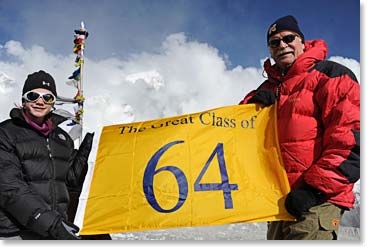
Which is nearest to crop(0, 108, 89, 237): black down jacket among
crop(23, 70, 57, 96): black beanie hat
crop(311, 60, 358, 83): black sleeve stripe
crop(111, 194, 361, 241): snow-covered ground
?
crop(23, 70, 57, 96): black beanie hat

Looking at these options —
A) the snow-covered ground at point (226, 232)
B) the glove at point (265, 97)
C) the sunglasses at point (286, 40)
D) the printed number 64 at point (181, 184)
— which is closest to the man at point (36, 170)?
the printed number 64 at point (181, 184)

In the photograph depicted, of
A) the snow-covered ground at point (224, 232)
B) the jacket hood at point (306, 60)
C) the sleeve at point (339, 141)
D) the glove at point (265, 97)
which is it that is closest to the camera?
the sleeve at point (339, 141)

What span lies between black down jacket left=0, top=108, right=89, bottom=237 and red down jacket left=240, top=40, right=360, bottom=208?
0.83m

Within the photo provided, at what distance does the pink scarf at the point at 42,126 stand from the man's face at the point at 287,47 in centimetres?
89

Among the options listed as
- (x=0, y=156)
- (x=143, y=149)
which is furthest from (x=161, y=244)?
(x=0, y=156)

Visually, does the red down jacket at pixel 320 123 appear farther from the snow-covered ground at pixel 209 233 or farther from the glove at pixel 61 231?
the glove at pixel 61 231

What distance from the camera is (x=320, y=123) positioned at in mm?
1354

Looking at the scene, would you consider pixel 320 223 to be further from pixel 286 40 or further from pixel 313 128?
pixel 286 40

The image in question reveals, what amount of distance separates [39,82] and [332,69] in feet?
3.48

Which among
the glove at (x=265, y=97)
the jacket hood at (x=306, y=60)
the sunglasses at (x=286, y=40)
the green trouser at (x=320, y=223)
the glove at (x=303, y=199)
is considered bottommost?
the green trouser at (x=320, y=223)

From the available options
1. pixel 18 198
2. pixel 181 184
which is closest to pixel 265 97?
pixel 181 184

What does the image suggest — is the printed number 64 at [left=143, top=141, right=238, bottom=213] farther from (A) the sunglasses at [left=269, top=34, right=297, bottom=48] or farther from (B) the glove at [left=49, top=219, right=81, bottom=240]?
(A) the sunglasses at [left=269, top=34, right=297, bottom=48]

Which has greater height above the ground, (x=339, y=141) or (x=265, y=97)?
(x=265, y=97)

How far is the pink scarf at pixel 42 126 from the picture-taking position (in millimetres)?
1416
